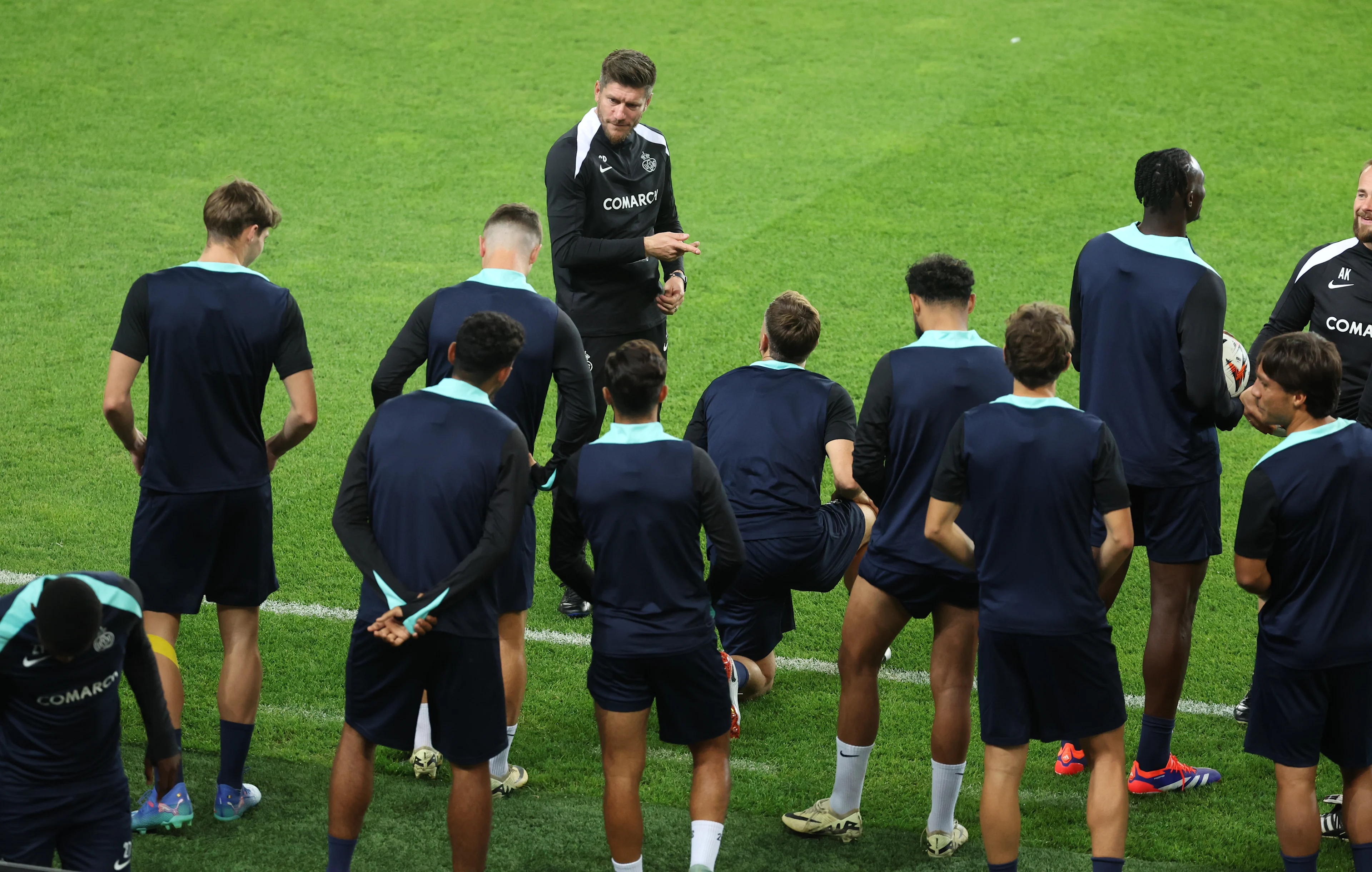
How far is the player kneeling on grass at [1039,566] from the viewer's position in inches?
143

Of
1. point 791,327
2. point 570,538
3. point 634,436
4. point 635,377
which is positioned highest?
point 791,327

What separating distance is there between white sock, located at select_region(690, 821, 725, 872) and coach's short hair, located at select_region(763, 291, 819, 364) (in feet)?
4.77

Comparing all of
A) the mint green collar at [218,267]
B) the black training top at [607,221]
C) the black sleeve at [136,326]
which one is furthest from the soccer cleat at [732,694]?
the black sleeve at [136,326]

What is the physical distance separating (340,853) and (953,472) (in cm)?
194

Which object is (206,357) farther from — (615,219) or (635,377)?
(615,219)

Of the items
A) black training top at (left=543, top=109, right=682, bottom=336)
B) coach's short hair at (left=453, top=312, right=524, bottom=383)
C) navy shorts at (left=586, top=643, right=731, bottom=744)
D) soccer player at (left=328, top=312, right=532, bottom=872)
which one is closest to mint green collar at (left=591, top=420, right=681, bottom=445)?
soccer player at (left=328, top=312, right=532, bottom=872)

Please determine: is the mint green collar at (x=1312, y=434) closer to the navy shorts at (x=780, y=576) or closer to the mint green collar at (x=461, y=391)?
the navy shorts at (x=780, y=576)

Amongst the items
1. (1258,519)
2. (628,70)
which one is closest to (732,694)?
(1258,519)

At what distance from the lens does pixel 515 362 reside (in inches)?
178

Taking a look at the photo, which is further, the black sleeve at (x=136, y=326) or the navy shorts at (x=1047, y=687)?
the black sleeve at (x=136, y=326)

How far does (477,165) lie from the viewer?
36.9 ft

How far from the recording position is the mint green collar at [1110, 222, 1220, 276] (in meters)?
4.44

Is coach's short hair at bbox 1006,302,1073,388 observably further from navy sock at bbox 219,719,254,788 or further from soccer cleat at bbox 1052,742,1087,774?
navy sock at bbox 219,719,254,788

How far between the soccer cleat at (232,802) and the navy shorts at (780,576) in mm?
1603
